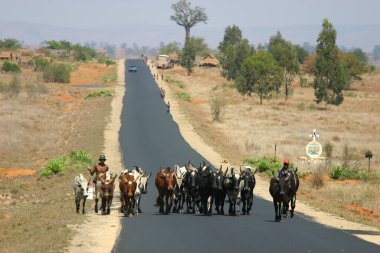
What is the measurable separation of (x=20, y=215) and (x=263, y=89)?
238ft

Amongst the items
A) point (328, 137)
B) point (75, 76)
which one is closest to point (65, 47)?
point (75, 76)

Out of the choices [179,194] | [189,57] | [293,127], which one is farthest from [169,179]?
[189,57]

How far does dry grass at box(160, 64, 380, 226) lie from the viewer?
126ft

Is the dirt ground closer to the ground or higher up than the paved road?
closer to the ground

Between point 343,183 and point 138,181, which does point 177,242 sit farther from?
point 343,183

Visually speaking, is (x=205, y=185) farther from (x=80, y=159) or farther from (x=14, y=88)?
(x=14, y=88)

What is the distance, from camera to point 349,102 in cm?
10675

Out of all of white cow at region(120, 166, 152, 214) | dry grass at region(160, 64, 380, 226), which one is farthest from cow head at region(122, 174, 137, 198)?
dry grass at region(160, 64, 380, 226)

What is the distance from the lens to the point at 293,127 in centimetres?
7175

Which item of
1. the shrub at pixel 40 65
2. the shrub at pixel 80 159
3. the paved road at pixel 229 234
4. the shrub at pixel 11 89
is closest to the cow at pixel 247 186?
the paved road at pixel 229 234

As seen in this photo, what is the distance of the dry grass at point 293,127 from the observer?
38253 millimetres

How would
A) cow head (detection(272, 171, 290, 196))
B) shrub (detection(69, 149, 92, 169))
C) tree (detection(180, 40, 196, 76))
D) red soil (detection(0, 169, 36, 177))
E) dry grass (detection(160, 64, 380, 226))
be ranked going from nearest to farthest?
1. cow head (detection(272, 171, 290, 196))
2. dry grass (detection(160, 64, 380, 226))
3. shrub (detection(69, 149, 92, 169))
4. red soil (detection(0, 169, 36, 177))
5. tree (detection(180, 40, 196, 76))

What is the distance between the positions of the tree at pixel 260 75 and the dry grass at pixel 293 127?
6.68ft

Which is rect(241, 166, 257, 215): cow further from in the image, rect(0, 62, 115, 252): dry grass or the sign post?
the sign post
